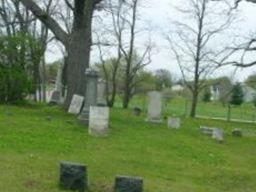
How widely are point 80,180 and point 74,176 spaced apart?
0.10m

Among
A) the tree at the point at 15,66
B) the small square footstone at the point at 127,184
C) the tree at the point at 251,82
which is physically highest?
the tree at the point at 251,82

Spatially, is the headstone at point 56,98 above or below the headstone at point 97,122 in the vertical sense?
above

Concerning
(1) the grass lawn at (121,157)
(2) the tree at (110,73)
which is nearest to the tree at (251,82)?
(2) the tree at (110,73)

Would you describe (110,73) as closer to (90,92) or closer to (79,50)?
(79,50)

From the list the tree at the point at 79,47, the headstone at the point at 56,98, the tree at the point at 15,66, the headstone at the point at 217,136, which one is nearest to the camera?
the headstone at the point at 217,136

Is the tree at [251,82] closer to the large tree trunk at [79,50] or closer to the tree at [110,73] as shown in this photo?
the tree at [110,73]

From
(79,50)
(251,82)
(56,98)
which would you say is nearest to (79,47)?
(79,50)

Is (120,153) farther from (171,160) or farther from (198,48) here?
(198,48)

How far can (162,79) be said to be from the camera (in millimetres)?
68062

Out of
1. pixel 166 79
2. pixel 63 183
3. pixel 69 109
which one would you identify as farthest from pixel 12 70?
pixel 166 79

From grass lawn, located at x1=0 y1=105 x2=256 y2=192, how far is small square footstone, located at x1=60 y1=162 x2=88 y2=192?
0.71 ft

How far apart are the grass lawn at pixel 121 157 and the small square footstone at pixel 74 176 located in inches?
8.6

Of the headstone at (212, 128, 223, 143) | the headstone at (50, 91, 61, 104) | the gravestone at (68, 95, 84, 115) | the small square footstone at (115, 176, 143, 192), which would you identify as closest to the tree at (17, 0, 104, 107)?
the gravestone at (68, 95, 84, 115)

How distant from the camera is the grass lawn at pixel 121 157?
405 inches
